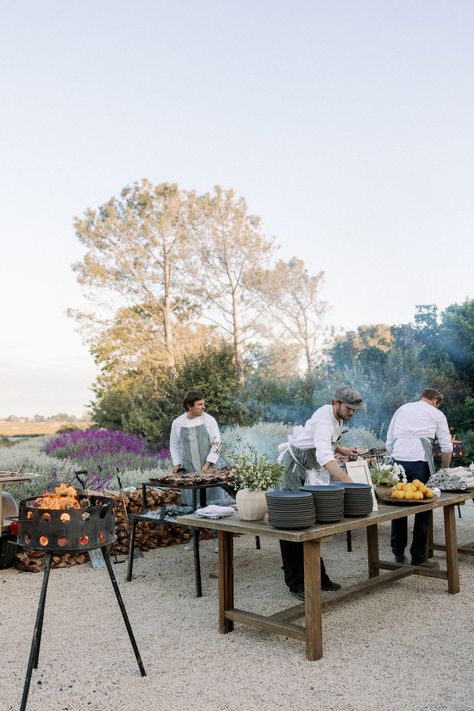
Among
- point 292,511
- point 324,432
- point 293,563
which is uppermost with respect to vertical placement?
point 324,432

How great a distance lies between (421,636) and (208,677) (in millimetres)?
1447

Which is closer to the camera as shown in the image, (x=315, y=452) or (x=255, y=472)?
(x=255, y=472)

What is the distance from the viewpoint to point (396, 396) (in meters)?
14.2

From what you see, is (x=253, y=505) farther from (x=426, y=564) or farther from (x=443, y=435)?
(x=443, y=435)

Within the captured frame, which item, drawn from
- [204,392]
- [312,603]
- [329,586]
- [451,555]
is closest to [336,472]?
[312,603]

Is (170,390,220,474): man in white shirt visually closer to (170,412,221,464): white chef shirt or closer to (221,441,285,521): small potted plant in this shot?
(170,412,221,464): white chef shirt

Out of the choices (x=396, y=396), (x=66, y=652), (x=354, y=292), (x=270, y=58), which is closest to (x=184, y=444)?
(x=66, y=652)

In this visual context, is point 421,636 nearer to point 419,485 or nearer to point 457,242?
point 419,485

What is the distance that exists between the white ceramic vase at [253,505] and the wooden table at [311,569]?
1.8 inches

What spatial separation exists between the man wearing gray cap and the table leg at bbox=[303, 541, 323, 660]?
81 centimetres

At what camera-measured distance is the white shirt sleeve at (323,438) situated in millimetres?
4621

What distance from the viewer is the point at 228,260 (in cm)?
2444

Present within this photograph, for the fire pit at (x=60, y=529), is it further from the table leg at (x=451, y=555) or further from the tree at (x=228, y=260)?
the tree at (x=228, y=260)

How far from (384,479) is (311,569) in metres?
1.38
